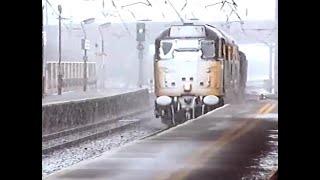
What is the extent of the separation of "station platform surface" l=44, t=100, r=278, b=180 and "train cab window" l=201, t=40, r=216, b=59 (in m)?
0.73

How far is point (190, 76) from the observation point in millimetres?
4316

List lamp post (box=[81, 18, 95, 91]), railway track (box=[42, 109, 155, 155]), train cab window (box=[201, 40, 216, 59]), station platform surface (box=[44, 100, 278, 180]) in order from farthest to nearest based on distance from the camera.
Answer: train cab window (box=[201, 40, 216, 59]) → railway track (box=[42, 109, 155, 155]) → lamp post (box=[81, 18, 95, 91]) → station platform surface (box=[44, 100, 278, 180])

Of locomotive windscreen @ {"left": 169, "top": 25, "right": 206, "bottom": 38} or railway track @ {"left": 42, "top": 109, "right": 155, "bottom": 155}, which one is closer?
locomotive windscreen @ {"left": 169, "top": 25, "right": 206, "bottom": 38}

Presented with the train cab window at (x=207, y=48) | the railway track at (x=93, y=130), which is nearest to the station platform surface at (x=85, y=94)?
the railway track at (x=93, y=130)

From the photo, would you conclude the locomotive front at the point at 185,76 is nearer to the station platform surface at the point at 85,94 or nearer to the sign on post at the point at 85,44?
the station platform surface at the point at 85,94

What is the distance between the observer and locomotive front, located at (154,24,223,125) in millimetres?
4129

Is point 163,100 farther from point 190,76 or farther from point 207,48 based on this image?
point 207,48

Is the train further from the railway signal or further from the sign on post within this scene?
the sign on post

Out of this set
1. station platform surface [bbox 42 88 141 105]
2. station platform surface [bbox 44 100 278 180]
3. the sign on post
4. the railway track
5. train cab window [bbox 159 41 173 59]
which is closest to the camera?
station platform surface [bbox 44 100 278 180]

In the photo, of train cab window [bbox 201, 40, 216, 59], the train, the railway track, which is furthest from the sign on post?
train cab window [bbox 201, 40, 216, 59]

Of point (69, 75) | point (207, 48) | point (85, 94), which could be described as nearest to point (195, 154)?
point (85, 94)
